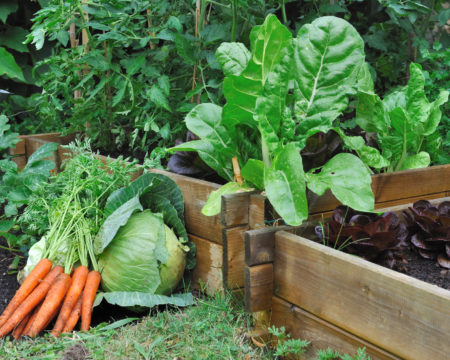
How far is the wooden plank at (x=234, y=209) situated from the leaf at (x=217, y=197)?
0.05 meters

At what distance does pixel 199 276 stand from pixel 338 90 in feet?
3.42

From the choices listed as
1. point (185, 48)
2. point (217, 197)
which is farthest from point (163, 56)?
point (217, 197)

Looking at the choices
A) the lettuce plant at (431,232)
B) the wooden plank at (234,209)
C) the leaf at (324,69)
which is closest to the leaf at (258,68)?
the leaf at (324,69)

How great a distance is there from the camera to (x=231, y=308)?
78.6 inches

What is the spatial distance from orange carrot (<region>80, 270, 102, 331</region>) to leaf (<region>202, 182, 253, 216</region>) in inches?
22.5

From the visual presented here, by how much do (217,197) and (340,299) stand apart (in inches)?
25.9

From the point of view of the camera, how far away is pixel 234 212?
1912mm

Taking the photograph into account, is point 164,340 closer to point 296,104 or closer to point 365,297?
point 365,297

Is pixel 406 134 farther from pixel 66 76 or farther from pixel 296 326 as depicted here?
pixel 66 76

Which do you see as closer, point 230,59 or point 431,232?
point 431,232

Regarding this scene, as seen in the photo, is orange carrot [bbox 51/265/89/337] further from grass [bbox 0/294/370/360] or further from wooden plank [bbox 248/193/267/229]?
wooden plank [bbox 248/193/267/229]

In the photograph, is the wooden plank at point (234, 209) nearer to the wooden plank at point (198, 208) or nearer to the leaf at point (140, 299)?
the wooden plank at point (198, 208)

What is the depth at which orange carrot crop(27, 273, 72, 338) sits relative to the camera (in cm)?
198

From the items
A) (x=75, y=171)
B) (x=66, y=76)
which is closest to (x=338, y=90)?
(x=75, y=171)
